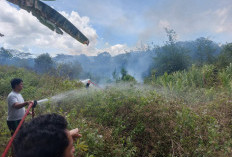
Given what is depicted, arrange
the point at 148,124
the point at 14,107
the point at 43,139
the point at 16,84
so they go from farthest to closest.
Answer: the point at 148,124
the point at 16,84
the point at 14,107
the point at 43,139

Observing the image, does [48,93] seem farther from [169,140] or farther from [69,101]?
[169,140]

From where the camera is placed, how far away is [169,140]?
2.56m

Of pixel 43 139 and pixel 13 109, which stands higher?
pixel 43 139

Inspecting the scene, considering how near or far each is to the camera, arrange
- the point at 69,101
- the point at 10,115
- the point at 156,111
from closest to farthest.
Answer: the point at 10,115 → the point at 156,111 → the point at 69,101

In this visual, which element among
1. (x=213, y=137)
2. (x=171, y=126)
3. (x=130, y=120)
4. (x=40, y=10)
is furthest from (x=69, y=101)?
(x=213, y=137)

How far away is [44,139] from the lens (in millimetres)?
731

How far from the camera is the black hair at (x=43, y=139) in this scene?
0.70 metres

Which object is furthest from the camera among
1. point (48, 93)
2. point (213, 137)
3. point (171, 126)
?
point (48, 93)

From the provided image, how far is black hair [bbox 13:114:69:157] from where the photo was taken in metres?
0.70

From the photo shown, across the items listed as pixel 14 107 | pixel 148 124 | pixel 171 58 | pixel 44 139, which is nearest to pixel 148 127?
pixel 148 124

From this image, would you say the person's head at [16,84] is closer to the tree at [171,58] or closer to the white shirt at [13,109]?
the white shirt at [13,109]

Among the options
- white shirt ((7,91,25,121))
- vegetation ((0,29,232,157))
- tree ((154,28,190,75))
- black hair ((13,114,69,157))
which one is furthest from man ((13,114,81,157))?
tree ((154,28,190,75))

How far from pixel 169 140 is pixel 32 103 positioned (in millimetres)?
2647

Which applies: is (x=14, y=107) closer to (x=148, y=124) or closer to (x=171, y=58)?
(x=148, y=124)
